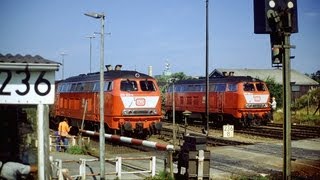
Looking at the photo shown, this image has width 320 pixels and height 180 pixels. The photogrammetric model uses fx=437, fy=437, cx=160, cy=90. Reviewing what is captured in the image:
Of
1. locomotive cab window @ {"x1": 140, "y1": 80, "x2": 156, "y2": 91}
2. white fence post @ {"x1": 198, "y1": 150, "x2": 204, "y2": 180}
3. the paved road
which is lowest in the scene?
the paved road

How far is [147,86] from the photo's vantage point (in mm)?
20234

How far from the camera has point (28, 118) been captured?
24.0 feet

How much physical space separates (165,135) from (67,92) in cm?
638

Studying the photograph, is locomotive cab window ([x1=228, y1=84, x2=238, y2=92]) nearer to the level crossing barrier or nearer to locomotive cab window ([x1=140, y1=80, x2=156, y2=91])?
locomotive cab window ([x1=140, y1=80, x2=156, y2=91])

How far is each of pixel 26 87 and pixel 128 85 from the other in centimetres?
1349

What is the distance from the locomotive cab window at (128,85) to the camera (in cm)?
1969

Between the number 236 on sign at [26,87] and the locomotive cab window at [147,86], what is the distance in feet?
44.5

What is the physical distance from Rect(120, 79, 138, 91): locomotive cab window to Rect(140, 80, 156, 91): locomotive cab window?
0.33 m

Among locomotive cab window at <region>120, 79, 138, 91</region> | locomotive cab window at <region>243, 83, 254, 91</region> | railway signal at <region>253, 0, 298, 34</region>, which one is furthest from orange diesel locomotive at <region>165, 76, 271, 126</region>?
railway signal at <region>253, 0, 298, 34</region>

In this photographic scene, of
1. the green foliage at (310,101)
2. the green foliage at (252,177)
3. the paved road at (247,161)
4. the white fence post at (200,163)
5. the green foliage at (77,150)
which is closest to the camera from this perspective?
the white fence post at (200,163)

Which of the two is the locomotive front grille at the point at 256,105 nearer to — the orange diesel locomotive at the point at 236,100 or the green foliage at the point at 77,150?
the orange diesel locomotive at the point at 236,100

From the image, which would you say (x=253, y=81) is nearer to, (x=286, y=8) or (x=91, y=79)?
(x=91, y=79)

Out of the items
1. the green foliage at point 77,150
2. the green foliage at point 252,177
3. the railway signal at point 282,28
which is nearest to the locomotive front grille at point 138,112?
the green foliage at point 77,150

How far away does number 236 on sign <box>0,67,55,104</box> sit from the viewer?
632 centimetres
